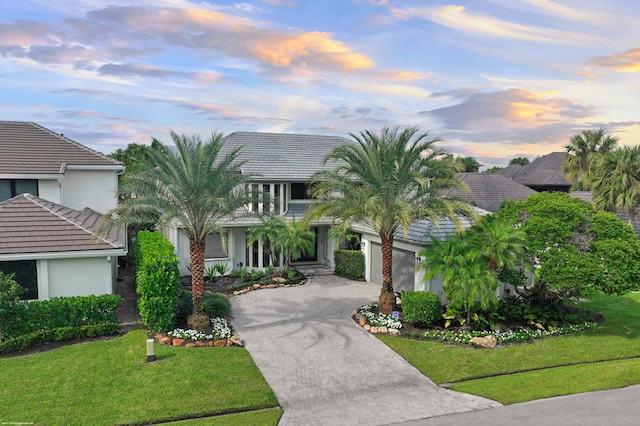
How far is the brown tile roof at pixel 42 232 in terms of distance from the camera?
50.3 feet

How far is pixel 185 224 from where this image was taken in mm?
15188

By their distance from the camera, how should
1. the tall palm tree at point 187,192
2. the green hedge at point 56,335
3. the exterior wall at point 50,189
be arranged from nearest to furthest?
the green hedge at point 56,335 < the tall palm tree at point 187,192 < the exterior wall at point 50,189

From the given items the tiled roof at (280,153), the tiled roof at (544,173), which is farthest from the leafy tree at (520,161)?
the tiled roof at (280,153)

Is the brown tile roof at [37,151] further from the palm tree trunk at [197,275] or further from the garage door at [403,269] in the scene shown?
the garage door at [403,269]

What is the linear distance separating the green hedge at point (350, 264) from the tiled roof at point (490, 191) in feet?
63.8

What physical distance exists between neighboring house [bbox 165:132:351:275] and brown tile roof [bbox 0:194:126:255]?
6.80 m

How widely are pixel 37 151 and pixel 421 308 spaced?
21.0 metres

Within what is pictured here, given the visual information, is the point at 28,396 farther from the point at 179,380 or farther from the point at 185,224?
the point at 185,224

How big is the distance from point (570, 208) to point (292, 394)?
38.3 ft

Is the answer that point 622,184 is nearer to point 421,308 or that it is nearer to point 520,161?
point 421,308

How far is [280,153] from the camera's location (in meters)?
27.2

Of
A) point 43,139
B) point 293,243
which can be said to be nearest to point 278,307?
point 293,243

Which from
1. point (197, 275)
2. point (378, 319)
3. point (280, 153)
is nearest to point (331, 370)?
point (378, 319)

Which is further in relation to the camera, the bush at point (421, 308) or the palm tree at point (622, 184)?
the palm tree at point (622, 184)
